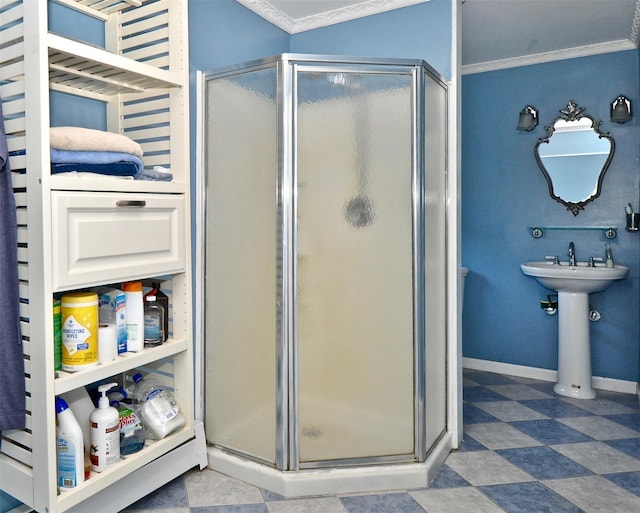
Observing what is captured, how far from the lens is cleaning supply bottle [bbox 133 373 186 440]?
6.27 feet

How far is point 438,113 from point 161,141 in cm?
121

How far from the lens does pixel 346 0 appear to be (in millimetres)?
2615

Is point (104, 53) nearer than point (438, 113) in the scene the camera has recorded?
Yes

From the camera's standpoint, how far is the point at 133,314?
1.80m

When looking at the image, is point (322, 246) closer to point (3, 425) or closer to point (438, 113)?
point (438, 113)

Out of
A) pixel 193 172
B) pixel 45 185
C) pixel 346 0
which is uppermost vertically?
pixel 346 0

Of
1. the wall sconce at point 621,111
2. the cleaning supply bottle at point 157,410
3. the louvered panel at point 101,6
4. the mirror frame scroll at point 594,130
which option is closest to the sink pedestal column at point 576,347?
the mirror frame scroll at point 594,130

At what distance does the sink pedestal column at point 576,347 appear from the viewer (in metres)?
3.23

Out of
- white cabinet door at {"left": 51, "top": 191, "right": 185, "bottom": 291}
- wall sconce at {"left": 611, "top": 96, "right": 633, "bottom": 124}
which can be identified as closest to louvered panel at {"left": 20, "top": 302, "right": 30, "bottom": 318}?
white cabinet door at {"left": 51, "top": 191, "right": 185, "bottom": 291}

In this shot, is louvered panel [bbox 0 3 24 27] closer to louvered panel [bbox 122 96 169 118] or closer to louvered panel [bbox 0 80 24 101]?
louvered panel [bbox 0 80 24 101]

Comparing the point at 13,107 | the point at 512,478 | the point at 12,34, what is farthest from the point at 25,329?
the point at 512,478

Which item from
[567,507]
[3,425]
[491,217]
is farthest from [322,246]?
[491,217]

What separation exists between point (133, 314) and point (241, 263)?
0.51 meters

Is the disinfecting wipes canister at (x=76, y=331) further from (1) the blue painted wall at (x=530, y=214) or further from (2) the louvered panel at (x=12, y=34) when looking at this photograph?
(1) the blue painted wall at (x=530, y=214)
